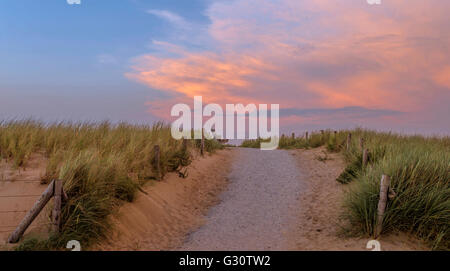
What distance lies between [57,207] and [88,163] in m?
1.45

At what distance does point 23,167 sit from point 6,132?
111 inches

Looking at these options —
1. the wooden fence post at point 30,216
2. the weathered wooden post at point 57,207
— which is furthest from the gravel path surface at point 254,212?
the wooden fence post at point 30,216

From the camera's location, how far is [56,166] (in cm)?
962

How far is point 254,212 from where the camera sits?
38.6 ft

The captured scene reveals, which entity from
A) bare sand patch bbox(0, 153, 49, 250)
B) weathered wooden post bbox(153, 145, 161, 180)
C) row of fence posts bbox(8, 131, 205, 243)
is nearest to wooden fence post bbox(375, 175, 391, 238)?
row of fence posts bbox(8, 131, 205, 243)

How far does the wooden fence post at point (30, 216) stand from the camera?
746cm

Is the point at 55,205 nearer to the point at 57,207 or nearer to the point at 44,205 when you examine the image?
the point at 57,207

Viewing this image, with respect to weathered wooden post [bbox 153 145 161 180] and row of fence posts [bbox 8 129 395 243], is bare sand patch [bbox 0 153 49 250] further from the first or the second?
weathered wooden post [bbox 153 145 161 180]

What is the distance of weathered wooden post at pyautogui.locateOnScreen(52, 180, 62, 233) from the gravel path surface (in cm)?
288

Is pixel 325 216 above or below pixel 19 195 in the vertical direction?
below

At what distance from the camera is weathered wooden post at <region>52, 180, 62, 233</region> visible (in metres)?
7.64

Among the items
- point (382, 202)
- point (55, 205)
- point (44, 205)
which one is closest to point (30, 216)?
point (44, 205)
